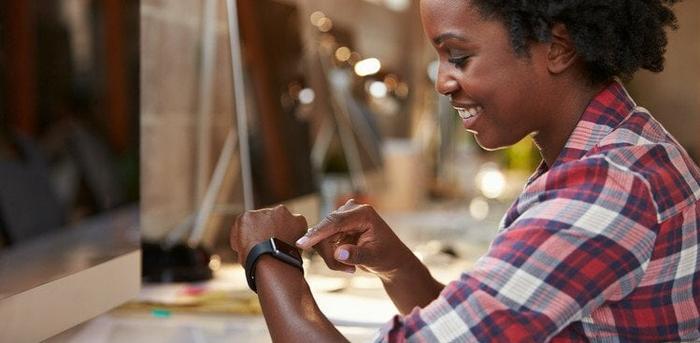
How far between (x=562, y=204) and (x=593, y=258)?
6 cm

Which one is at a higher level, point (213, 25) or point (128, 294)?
point (213, 25)

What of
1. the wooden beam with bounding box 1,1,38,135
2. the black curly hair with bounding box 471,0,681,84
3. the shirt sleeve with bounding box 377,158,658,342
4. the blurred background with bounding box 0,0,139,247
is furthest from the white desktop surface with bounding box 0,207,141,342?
the black curly hair with bounding box 471,0,681,84

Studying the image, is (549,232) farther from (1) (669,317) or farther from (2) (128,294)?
(2) (128,294)

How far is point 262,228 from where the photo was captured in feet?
3.41

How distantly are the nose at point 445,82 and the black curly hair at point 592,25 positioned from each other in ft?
0.24

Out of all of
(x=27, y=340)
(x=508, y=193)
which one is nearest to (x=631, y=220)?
(x=27, y=340)

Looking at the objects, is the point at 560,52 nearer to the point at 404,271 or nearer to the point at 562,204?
the point at 562,204

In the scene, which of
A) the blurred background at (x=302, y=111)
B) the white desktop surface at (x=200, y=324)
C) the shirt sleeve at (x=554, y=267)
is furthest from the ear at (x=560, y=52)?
the blurred background at (x=302, y=111)

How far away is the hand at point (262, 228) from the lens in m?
1.03

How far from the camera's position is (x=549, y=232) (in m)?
0.85

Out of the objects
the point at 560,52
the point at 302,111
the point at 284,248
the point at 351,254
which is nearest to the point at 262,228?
the point at 284,248

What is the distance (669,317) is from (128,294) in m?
0.68

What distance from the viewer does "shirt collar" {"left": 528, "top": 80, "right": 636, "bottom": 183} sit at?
96 cm

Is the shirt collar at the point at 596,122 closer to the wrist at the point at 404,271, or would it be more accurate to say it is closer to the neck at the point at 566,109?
the neck at the point at 566,109
